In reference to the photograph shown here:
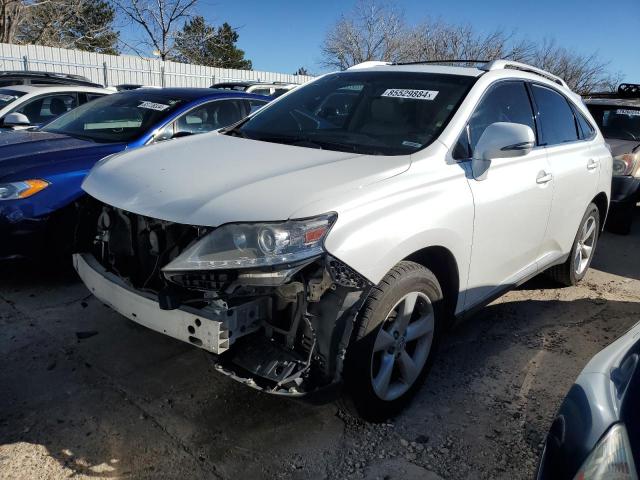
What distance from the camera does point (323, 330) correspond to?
2.12 meters

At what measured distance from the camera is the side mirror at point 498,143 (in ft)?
8.88

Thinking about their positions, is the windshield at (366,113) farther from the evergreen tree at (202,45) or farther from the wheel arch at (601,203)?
the evergreen tree at (202,45)

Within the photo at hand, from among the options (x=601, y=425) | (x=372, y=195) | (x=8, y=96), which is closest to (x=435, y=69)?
(x=372, y=195)

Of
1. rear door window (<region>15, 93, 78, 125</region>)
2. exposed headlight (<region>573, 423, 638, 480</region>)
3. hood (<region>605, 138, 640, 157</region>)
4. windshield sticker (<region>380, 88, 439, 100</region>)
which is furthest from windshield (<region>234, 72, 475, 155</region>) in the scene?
hood (<region>605, 138, 640, 157</region>)

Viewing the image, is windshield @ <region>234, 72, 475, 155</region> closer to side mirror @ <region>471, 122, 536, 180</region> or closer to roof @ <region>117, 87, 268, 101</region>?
side mirror @ <region>471, 122, 536, 180</region>

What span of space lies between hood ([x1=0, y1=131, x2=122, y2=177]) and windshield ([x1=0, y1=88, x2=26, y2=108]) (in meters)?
2.27

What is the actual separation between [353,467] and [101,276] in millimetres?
1505

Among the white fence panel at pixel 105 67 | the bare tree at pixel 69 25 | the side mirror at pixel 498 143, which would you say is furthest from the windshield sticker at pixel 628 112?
the bare tree at pixel 69 25

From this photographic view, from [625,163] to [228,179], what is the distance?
6.08 meters

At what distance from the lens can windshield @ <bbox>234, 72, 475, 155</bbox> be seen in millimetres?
2855

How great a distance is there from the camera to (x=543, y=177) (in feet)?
11.0

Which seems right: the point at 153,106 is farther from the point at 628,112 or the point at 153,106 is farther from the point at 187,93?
the point at 628,112

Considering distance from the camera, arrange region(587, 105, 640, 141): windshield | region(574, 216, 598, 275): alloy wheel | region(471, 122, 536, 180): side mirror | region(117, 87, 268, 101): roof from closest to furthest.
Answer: region(471, 122, 536, 180): side mirror < region(574, 216, 598, 275): alloy wheel < region(117, 87, 268, 101): roof < region(587, 105, 640, 141): windshield

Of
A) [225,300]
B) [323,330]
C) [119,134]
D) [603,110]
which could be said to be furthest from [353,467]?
[603,110]
